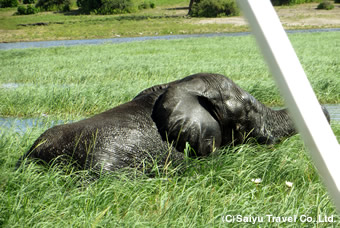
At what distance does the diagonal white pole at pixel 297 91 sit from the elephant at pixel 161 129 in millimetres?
2694

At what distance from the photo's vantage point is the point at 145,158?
3.39 metres

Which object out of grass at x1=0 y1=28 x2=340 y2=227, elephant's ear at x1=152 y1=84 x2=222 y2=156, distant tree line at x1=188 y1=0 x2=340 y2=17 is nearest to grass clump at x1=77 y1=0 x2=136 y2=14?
distant tree line at x1=188 y1=0 x2=340 y2=17

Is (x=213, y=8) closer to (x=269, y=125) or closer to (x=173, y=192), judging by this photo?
(x=269, y=125)

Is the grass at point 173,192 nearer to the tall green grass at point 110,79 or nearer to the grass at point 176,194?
the grass at point 176,194

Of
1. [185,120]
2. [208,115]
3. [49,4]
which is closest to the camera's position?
[185,120]

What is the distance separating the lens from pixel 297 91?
57cm

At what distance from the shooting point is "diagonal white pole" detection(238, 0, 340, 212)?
1.84ft

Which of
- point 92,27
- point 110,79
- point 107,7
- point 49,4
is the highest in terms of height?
point 110,79

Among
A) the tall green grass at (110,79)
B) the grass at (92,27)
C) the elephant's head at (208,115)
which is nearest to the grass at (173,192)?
the elephant's head at (208,115)

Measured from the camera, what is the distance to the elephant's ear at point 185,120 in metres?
3.44

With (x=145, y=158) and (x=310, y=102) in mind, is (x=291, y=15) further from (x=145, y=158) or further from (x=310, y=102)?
(x=310, y=102)

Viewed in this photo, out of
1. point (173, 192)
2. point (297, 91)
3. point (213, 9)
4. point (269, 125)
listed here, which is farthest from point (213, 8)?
point (297, 91)

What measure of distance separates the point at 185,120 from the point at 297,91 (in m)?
2.86

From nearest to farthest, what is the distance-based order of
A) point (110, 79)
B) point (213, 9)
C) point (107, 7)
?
1. point (110, 79)
2. point (213, 9)
3. point (107, 7)
